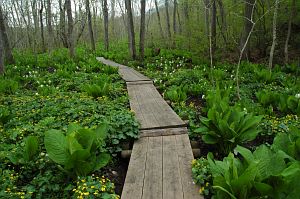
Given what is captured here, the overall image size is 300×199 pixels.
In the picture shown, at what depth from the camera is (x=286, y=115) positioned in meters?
5.39

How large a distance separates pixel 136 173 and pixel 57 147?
94 centimetres

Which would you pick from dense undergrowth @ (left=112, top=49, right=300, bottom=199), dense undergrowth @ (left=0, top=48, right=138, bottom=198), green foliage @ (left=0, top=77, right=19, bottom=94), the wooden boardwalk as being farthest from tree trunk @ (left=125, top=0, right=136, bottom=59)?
the wooden boardwalk

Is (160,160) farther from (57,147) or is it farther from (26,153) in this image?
(26,153)

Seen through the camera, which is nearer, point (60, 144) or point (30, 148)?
point (60, 144)

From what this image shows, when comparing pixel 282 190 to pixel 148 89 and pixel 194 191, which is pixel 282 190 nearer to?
pixel 194 191

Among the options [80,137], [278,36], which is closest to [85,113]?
[80,137]

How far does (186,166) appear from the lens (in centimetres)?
331

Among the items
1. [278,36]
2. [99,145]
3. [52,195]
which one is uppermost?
[278,36]

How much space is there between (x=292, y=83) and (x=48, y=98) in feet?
20.5

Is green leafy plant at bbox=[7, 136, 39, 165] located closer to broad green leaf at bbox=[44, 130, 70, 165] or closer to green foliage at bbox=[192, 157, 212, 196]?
broad green leaf at bbox=[44, 130, 70, 165]

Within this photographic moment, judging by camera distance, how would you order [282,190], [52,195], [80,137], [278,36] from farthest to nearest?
[278,36] → [80,137] → [52,195] → [282,190]

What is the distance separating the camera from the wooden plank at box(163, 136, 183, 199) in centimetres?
279

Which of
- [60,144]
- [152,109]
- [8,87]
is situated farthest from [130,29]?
[60,144]

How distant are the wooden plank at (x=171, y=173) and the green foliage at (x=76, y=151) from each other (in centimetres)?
73
